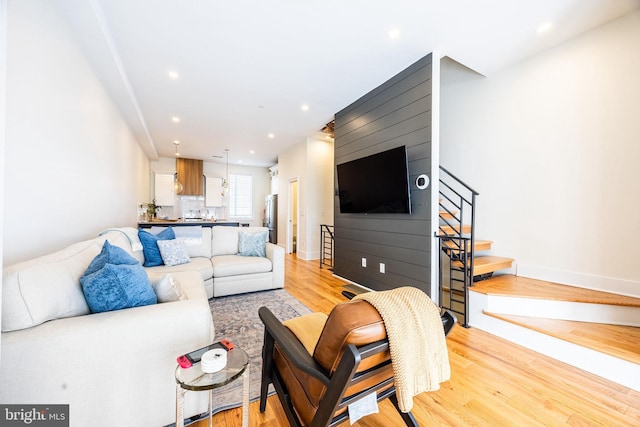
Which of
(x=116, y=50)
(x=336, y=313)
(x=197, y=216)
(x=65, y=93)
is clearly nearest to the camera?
(x=336, y=313)

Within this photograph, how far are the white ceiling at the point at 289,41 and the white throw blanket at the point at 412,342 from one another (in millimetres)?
2436

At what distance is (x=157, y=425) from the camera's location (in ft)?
4.09

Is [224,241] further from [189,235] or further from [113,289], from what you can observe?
[113,289]

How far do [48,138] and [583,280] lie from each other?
5.22 metres

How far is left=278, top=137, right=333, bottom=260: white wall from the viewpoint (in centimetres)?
584

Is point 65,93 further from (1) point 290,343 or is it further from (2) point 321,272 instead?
(2) point 321,272

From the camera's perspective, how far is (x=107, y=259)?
1452mm

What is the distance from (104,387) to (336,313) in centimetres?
117

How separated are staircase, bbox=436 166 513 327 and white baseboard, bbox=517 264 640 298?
229 mm

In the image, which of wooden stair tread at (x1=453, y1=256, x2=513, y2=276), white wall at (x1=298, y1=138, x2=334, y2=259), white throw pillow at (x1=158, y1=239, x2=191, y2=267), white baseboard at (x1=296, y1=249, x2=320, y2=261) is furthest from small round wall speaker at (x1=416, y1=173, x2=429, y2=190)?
white baseboard at (x1=296, y1=249, x2=320, y2=261)

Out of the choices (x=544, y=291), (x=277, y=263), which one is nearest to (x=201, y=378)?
(x=277, y=263)

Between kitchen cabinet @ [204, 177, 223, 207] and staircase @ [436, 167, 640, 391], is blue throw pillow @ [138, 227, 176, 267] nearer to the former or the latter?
staircase @ [436, 167, 640, 391]

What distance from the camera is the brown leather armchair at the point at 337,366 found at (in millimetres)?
806

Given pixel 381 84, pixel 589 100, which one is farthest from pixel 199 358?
pixel 589 100
